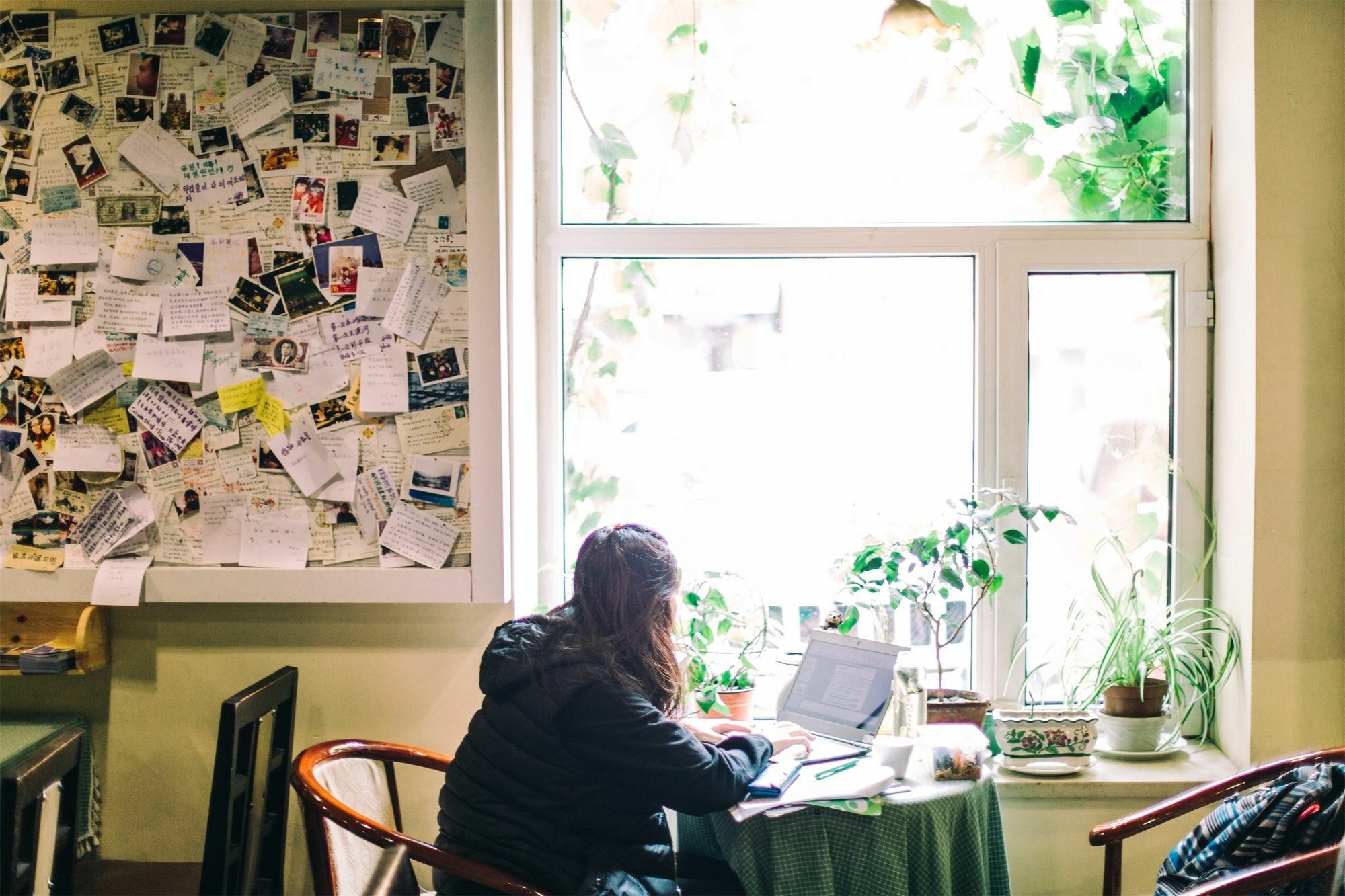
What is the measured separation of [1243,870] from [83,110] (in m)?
2.91

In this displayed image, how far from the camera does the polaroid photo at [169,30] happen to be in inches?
93.8

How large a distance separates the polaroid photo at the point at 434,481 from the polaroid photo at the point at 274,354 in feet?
1.16

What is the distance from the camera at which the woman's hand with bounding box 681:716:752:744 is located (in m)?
2.07

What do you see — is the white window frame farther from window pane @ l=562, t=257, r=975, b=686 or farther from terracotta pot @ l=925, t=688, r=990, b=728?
terracotta pot @ l=925, t=688, r=990, b=728

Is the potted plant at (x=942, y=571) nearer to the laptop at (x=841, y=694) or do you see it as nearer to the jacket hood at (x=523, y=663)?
the laptop at (x=841, y=694)

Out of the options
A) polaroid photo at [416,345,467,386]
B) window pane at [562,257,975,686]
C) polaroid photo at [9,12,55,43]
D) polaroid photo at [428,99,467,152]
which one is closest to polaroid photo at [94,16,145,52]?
polaroid photo at [9,12,55,43]

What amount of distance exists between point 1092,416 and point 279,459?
2.11 meters

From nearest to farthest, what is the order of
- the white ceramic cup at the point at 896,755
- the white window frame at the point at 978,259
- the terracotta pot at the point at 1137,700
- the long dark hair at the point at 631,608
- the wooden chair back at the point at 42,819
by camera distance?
the wooden chair back at the point at 42,819 → the long dark hair at the point at 631,608 → the white ceramic cup at the point at 896,755 → the terracotta pot at the point at 1137,700 → the white window frame at the point at 978,259

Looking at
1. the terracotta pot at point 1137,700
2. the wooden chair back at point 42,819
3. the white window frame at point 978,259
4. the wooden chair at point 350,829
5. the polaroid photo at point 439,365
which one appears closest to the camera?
the wooden chair back at point 42,819

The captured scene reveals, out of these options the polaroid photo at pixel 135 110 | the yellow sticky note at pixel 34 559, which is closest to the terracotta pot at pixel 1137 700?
the yellow sticky note at pixel 34 559

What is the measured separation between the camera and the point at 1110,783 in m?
2.45

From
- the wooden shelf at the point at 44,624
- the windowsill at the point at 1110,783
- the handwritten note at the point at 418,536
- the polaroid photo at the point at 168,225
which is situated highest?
the polaroid photo at the point at 168,225

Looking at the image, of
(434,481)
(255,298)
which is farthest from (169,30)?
(434,481)

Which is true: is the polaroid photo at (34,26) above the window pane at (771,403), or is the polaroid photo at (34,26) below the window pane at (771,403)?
above
